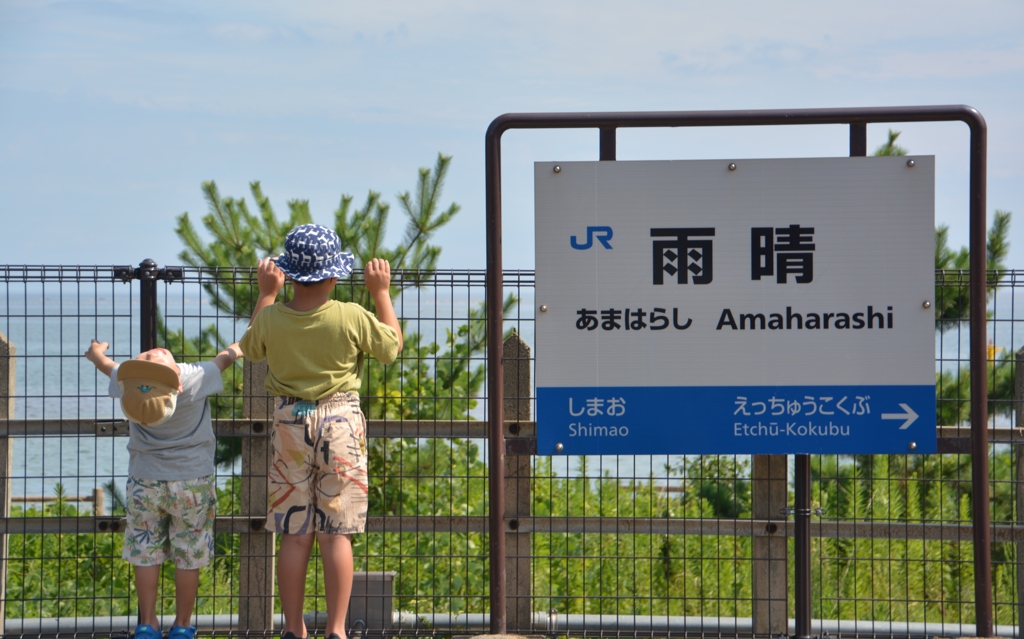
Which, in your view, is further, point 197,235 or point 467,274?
point 197,235

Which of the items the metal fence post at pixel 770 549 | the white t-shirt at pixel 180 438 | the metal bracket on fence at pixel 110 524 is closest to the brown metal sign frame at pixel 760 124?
the metal fence post at pixel 770 549

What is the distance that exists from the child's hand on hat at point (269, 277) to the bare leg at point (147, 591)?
1400mm

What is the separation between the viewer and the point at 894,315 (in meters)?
4.51

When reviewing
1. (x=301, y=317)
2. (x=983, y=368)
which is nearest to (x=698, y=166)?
(x=983, y=368)

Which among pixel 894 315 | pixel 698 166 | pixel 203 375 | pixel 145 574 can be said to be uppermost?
pixel 698 166

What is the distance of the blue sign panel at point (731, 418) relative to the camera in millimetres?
4516

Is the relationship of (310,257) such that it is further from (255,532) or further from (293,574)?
(255,532)

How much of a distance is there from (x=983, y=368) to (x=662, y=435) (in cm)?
152

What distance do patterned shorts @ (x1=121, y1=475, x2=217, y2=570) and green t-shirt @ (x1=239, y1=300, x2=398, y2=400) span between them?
671mm

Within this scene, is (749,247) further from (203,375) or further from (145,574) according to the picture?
(145,574)

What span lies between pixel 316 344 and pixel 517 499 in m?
1.61

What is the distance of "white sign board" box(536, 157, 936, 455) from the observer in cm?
451

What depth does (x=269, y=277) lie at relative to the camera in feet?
14.9

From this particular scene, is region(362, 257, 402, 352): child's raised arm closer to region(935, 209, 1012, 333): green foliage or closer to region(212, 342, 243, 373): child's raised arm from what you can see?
region(212, 342, 243, 373): child's raised arm
